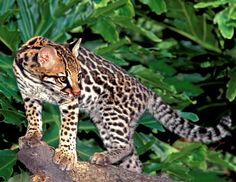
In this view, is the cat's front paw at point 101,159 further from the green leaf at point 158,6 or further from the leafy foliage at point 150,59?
the green leaf at point 158,6

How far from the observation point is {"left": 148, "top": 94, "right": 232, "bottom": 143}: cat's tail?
9.47 m

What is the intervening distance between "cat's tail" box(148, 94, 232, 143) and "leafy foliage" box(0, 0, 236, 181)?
376mm

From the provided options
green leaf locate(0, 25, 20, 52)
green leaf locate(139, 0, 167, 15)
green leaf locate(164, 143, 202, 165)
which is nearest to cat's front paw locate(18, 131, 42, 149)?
green leaf locate(0, 25, 20, 52)

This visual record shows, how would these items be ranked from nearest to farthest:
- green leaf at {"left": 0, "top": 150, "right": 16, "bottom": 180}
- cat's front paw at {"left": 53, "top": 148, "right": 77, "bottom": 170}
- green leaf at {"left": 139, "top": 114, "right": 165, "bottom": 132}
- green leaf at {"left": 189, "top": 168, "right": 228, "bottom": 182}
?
cat's front paw at {"left": 53, "top": 148, "right": 77, "bottom": 170} < green leaf at {"left": 0, "top": 150, "right": 16, "bottom": 180} < green leaf at {"left": 139, "top": 114, "right": 165, "bottom": 132} < green leaf at {"left": 189, "top": 168, "right": 228, "bottom": 182}

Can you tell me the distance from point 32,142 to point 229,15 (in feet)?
8.12

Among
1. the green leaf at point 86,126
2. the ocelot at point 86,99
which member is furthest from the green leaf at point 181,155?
the green leaf at point 86,126

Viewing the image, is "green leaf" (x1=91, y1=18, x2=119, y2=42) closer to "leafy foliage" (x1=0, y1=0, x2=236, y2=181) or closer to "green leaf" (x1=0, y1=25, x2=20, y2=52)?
"leafy foliage" (x1=0, y1=0, x2=236, y2=181)

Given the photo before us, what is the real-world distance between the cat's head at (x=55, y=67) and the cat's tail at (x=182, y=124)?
1.83 m

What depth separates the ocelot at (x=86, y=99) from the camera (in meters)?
7.72

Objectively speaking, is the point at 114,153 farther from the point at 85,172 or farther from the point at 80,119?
the point at 80,119

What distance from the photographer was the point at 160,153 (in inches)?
441

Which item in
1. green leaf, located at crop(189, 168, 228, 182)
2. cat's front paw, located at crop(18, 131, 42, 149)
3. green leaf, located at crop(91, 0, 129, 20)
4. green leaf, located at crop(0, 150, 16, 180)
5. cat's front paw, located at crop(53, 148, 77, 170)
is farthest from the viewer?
green leaf, located at crop(189, 168, 228, 182)

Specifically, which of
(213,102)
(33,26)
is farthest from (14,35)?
(213,102)

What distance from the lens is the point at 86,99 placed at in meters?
8.72
